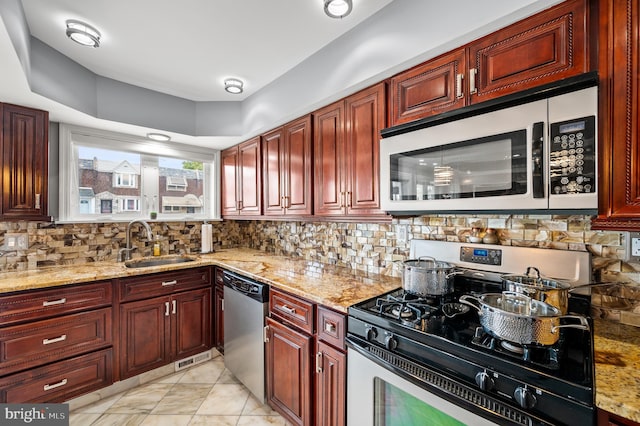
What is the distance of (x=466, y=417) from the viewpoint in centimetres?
99

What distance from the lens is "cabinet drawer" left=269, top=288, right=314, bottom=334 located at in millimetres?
1657

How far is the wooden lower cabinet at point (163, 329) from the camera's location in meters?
2.28

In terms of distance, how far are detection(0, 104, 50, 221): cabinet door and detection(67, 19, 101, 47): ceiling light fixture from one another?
0.84 m

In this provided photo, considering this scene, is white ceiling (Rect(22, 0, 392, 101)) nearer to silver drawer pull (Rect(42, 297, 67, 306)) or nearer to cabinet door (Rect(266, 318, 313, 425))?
silver drawer pull (Rect(42, 297, 67, 306))

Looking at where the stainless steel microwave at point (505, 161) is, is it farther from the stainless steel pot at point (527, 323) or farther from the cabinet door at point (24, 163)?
the cabinet door at point (24, 163)

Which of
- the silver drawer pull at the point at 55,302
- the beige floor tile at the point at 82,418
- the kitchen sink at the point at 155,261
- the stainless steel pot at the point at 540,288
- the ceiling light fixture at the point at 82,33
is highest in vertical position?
the ceiling light fixture at the point at 82,33

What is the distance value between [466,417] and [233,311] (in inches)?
71.1

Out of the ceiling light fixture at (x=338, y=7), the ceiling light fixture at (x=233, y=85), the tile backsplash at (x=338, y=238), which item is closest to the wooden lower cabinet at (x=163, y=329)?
the tile backsplash at (x=338, y=238)

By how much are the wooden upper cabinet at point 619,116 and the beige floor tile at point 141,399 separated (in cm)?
288

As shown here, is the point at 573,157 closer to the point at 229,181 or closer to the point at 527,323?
the point at 527,323

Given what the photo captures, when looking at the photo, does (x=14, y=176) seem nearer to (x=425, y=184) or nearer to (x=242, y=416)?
(x=242, y=416)

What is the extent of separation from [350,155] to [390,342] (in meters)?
1.18

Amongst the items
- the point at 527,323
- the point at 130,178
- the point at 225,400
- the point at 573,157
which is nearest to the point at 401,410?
the point at 527,323

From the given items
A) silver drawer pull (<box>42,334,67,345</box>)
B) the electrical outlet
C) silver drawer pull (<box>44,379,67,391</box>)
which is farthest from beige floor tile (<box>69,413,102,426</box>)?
the electrical outlet
